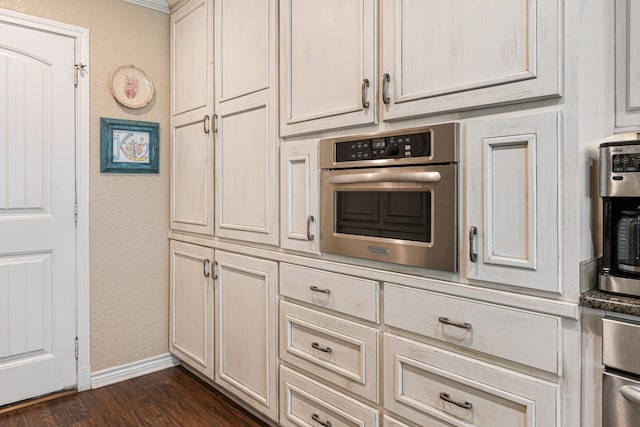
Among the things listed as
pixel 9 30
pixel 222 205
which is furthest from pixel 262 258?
pixel 9 30

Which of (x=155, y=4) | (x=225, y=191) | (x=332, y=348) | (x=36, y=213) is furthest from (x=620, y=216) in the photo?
(x=155, y=4)

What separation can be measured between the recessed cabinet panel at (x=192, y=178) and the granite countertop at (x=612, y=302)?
188 centimetres

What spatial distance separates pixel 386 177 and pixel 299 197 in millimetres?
499

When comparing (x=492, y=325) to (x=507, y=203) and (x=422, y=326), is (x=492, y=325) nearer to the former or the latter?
(x=422, y=326)

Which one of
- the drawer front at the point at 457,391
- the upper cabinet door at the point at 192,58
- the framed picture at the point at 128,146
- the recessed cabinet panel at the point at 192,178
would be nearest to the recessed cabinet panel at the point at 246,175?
the recessed cabinet panel at the point at 192,178

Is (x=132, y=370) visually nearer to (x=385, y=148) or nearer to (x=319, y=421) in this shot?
(x=319, y=421)

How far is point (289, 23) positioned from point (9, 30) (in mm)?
1600

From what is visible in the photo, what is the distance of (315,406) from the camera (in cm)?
180

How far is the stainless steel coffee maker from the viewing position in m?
1.09

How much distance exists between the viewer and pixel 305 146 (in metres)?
1.82

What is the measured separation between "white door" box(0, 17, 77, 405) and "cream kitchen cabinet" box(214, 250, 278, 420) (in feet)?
3.08

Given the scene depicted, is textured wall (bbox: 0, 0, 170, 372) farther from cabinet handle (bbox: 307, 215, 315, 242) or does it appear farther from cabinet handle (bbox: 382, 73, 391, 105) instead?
cabinet handle (bbox: 382, 73, 391, 105)

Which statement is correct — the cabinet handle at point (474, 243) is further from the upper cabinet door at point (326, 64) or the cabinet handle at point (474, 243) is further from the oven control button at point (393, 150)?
the upper cabinet door at point (326, 64)

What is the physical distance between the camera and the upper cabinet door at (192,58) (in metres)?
2.45
